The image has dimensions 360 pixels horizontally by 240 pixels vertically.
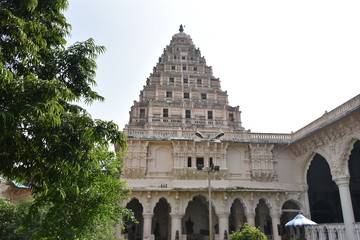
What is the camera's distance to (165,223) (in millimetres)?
26703

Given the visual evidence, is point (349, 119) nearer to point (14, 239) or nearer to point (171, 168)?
point (171, 168)

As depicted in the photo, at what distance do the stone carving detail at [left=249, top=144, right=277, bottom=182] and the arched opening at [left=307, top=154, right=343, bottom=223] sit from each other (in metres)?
3.87

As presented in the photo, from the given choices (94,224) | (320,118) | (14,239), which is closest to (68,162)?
(94,224)

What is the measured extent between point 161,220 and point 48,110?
22.6 meters

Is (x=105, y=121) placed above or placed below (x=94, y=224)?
above

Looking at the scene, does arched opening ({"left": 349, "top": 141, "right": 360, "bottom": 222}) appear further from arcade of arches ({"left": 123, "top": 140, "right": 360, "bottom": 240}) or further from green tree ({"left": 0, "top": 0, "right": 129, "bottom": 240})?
green tree ({"left": 0, "top": 0, "right": 129, "bottom": 240})

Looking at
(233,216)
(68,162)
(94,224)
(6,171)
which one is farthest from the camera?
(233,216)

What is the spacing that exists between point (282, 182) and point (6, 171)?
71.0 feet

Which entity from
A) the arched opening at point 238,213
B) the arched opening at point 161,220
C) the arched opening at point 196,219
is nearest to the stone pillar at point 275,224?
the arched opening at point 238,213

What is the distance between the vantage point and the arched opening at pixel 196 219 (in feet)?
84.7

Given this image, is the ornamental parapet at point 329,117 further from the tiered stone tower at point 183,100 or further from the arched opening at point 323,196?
the tiered stone tower at point 183,100

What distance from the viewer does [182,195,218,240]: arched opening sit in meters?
25.8

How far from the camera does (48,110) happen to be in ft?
21.0

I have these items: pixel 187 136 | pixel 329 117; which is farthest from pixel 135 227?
pixel 329 117
